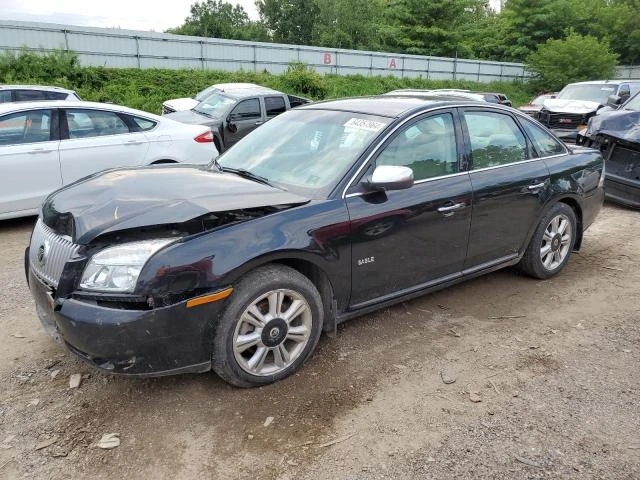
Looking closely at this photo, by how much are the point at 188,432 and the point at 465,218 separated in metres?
2.41

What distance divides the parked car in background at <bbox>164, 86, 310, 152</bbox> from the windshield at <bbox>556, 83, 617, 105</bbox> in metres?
7.91

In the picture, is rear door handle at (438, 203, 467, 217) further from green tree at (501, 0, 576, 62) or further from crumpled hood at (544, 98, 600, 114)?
green tree at (501, 0, 576, 62)

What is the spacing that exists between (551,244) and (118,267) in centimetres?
375

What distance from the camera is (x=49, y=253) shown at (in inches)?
121

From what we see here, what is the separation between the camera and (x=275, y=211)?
313cm

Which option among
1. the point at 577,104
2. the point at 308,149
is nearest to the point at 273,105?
the point at 577,104

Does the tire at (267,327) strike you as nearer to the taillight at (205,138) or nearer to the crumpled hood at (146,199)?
the crumpled hood at (146,199)

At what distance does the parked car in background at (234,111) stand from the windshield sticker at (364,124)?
743 cm

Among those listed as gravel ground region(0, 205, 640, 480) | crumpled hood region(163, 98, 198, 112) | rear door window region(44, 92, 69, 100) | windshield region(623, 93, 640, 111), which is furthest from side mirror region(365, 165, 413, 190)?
crumpled hood region(163, 98, 198, 112)

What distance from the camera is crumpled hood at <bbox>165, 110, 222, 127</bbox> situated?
11.5m

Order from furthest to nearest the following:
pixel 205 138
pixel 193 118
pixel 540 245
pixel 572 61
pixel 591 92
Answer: pixel 572 61 → pixel 591 92 → pixel 193 118 → pixel 205 138 → pixel 540 245

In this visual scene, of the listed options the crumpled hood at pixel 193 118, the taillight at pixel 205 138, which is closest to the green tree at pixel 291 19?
the crumpled hood at pixel 193 118

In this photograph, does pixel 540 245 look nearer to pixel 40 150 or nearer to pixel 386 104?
pixel 386 104

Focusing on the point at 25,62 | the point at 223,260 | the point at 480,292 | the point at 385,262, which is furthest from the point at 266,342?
the point at 25,62
